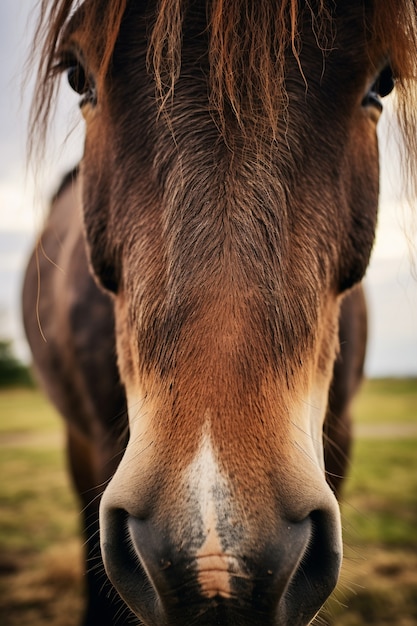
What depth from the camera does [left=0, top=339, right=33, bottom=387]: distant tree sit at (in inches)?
1180

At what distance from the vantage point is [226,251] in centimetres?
128

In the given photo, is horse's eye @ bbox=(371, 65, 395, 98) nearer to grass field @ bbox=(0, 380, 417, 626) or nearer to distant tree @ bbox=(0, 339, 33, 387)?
grass field @ bbox=(0, 380, 417, 626)

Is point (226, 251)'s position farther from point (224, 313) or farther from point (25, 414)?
point (25, 414)

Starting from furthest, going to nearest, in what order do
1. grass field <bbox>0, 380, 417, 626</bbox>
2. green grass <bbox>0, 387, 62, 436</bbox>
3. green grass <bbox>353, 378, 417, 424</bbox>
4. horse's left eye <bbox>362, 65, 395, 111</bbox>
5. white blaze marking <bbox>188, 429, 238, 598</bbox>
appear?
green grass <bbox>353, 378, 417, 424</bbox>
green grass <bbox>0, 387, 62, 436</bbox>
grass field <bbox>0, 380, 417, 626</bbox>
horse's left eye <bbox>362, 65, 395, 111</bbox>
white blaze marking <bbox>188, 429, 238, 598</bbox>

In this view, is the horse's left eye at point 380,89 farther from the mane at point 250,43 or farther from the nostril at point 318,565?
the nostril at point 318,565

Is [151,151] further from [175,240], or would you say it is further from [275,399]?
[275,399]

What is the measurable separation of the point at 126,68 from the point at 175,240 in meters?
0.60

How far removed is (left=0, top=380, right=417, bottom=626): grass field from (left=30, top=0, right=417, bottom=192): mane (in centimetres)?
114

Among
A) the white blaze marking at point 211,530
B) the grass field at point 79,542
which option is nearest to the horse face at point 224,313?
the white blaze marking at point 211,530

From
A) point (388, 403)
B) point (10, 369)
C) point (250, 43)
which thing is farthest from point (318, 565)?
point (10, 369)

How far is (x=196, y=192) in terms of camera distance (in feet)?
4.44

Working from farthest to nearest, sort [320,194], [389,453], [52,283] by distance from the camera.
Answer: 1. [389,453]
2. [52,283]
3. [320,194]

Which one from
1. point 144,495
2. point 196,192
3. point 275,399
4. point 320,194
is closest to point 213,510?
point 144,495

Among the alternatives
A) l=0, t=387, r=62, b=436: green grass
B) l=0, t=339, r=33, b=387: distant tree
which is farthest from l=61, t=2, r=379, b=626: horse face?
l=0, t=339, r=33, b=387: distant tree
